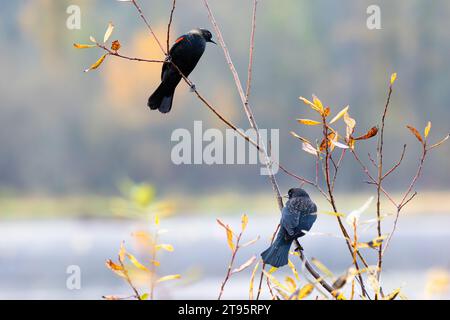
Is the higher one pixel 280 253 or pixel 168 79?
pixel 168 79

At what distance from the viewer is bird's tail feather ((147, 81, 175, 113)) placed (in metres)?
1.06

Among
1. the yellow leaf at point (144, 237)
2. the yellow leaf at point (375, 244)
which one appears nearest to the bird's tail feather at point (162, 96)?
the yellow leaf at point (144, 237)

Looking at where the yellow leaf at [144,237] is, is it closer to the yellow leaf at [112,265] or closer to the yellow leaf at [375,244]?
the yellow leaf at [112,265]

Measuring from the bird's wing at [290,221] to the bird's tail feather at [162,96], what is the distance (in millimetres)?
328

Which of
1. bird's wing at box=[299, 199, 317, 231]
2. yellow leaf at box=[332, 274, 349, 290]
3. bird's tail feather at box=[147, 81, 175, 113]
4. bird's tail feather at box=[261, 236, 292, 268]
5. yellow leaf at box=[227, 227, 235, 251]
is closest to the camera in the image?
yellow leaf at box=[332, 274, 349, 290]

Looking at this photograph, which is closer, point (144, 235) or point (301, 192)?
point (144, 235)

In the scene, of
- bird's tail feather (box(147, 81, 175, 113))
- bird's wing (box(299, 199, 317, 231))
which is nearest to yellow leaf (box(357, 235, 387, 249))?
bird's wing (box(299, 199, 317, 231))

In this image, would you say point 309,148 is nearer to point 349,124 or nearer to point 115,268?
point 349,124

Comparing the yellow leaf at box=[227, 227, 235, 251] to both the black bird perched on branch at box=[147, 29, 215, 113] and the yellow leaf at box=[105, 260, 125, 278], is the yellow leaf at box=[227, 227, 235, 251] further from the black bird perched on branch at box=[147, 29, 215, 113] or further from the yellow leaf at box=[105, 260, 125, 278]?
the black bird perched on branch at box=[147, 29, 215, 113]

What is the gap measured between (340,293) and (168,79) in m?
0.72

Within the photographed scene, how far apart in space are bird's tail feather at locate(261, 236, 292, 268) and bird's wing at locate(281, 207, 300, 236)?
0.07 ft
